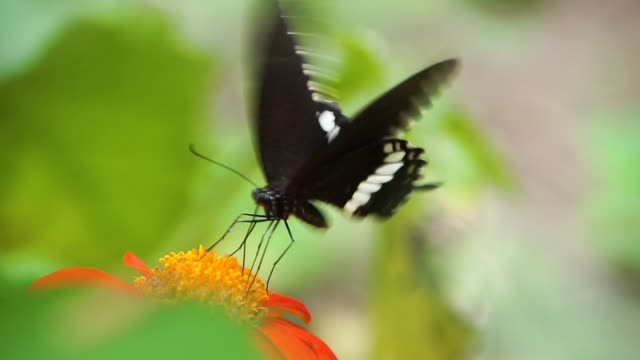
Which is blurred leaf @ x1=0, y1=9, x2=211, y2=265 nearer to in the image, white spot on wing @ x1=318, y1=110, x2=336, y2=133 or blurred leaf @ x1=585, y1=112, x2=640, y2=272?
white spot on wing @ x1=318, y1=110, x2=336, y2=133

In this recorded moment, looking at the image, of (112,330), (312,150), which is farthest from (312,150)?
(112,330)

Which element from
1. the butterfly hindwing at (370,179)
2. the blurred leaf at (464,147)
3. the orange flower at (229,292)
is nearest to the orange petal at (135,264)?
the orange flower at (229,292)

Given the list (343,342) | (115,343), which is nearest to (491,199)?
(343,342)

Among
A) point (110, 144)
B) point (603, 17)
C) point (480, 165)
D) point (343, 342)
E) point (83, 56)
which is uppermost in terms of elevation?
point (603, 17)

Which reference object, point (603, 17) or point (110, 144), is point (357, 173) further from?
point (603, 17)

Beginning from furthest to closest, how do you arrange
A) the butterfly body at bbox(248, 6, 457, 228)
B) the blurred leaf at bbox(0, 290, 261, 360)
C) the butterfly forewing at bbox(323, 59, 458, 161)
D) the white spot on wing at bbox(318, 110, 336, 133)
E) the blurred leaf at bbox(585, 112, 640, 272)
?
1. the blurred leaf at bbox(585, 112, 640, 272)
2. the white spot on wing at bbox(318, 110, 336, 133)
3. the butterfly body at bbox(248, 6, 457, 228)
4. the butterfly forewing at bbox(323, 59, 458, 161)
5. the blurred leaf at bbox(0, 290, 261, 360)

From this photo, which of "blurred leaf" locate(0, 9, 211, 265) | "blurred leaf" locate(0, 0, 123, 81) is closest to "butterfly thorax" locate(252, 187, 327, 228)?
"blurred leaf" locate(0, 9, 211, 265)

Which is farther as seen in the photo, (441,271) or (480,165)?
(480,165)
